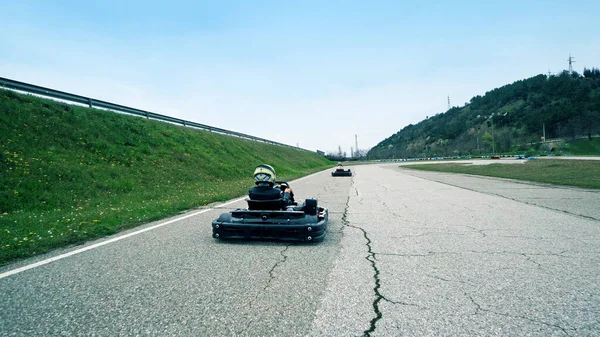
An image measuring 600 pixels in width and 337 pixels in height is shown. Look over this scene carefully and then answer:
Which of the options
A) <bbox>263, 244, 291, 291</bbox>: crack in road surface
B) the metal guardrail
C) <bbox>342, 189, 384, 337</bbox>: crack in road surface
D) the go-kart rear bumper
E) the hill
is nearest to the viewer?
<bbox>342, 189, 384, 337</bbox>: crack in road surface

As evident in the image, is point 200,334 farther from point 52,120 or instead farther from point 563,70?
point 563,70

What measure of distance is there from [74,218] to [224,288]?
5896mm

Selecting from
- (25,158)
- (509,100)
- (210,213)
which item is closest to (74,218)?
(210,213)

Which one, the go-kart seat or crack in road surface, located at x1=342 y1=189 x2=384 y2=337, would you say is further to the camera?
the go-kart seat

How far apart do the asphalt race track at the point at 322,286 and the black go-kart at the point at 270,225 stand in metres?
0.19

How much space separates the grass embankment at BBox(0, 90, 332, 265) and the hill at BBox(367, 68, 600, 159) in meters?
84.5

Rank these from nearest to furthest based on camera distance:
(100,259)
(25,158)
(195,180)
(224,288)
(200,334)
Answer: (200,334) → (224,288) → (100,259) → (25,158) → (195,180)

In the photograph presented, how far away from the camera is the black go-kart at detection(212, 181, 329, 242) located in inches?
211

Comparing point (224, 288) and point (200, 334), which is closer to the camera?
point (200, 334)

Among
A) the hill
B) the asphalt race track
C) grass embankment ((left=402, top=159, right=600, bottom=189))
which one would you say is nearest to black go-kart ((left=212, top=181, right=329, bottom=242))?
the asphalt race track

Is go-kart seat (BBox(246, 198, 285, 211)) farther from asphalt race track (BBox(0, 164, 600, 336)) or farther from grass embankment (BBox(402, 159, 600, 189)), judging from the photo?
grass embankment (BBox(402, 159, 600, 189))

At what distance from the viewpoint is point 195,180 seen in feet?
58.0

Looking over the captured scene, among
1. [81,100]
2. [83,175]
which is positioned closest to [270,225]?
[83,175]

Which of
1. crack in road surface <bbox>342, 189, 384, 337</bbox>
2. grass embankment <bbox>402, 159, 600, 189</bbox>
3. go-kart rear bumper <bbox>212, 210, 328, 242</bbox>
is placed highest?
go-kart rear bumper <bbox>212, 210, 328, 242</bbox>
